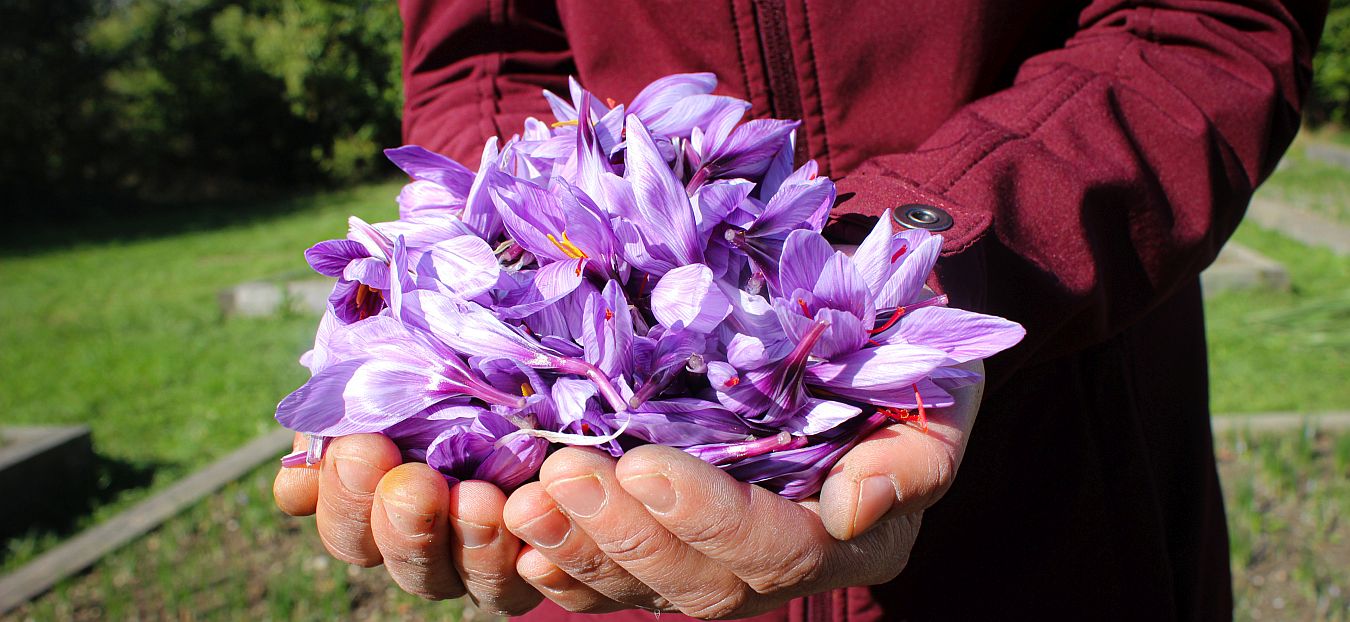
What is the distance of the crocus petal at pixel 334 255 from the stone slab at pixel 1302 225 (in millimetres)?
8076

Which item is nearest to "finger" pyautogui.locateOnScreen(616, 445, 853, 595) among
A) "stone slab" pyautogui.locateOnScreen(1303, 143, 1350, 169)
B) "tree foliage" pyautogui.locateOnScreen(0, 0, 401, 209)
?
"stone slab" pyautogui.locateOnScreen(1303, 143, 1350, 169)

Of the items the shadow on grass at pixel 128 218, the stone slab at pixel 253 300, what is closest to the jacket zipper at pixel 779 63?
the stone slab at pixel 253 300

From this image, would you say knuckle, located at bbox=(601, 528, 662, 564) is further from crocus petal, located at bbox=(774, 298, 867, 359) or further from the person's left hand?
crocus petal, located at bbox=(774, 298, 867, 359)

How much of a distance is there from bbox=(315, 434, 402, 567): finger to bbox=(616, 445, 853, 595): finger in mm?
258

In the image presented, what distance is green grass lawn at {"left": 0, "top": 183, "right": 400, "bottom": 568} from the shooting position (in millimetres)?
4945

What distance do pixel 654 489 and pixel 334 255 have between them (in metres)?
0.48

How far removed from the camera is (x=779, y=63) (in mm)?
1351

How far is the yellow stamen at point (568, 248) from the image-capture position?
96cm

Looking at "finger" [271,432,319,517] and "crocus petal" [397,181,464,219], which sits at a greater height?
"crocus petal" [397,181,464,219]

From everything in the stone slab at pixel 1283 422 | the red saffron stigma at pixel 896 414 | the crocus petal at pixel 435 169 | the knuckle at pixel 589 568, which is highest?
the crocus petal at pixel 435 169

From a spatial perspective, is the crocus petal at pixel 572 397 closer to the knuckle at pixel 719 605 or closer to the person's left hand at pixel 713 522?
the person's left hand at pixel 713 522

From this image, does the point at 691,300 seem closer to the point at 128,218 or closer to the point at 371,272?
the point at 371,272

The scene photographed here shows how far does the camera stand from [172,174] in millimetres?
17547

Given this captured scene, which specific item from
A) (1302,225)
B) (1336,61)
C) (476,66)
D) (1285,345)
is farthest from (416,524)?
(1336,61)
